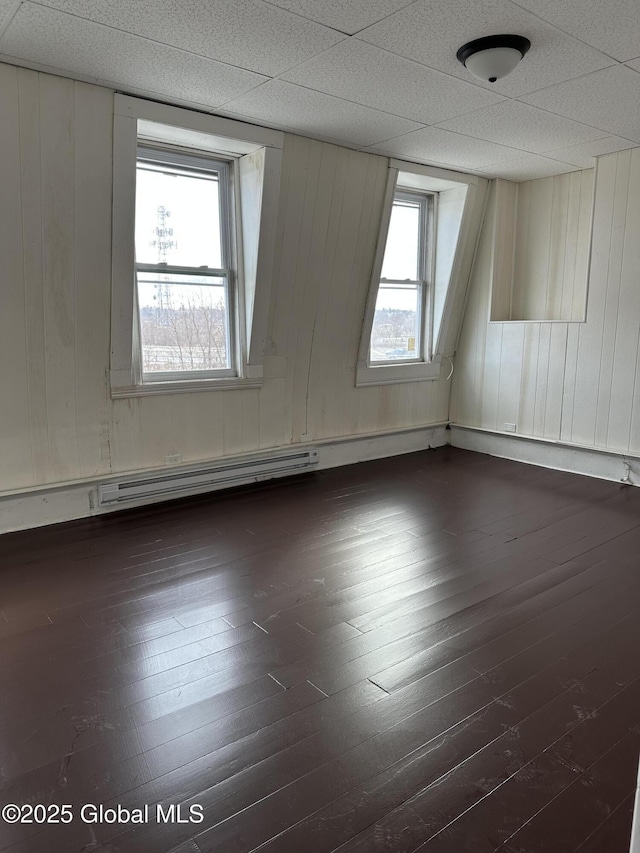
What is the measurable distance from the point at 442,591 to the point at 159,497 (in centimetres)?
213

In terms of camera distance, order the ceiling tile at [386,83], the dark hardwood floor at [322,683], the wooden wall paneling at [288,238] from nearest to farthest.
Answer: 1. the dark hardwood floor at [322,683]
2. the ceiling tile at [386,83]
3. the wooden wall paneling at [288,238]

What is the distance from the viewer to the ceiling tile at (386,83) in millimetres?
3004

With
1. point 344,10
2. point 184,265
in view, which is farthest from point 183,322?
point 344,10

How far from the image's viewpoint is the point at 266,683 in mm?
2246

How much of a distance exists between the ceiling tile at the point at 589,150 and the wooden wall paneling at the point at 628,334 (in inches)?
7.4

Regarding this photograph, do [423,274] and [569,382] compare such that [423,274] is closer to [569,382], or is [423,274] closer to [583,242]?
[583,242]

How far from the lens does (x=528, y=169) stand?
17.0 ft

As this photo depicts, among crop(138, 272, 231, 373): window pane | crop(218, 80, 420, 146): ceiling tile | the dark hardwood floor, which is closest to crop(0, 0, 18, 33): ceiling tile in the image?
crop(218, 80, 420, 146): ceiling tile

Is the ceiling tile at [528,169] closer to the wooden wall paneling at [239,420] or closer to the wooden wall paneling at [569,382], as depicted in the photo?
the wooden wall paneling at [569,382]

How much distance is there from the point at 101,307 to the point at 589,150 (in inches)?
145

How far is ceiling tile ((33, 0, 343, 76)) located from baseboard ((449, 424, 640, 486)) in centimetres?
371

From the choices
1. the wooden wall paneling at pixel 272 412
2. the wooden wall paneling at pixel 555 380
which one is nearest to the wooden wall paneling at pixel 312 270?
the wooden wall paneling at pixel 272 412

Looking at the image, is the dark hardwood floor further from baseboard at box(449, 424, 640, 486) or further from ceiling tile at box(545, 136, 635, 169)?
ceiling tile at box(545, 136, 635, 169)

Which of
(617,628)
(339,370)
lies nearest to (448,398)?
(339,370)
